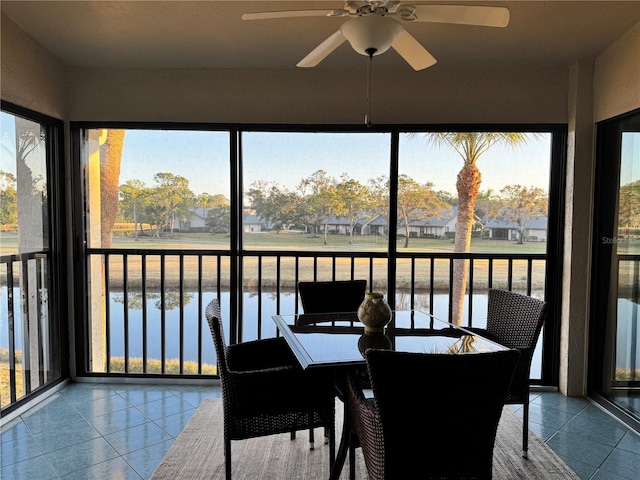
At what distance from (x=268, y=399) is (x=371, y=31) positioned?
169 centimetres

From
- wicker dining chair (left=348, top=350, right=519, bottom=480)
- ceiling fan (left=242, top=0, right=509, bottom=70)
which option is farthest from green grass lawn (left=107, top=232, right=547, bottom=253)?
wicker dining chair (left=348, top=350, right=519, bottom=480)

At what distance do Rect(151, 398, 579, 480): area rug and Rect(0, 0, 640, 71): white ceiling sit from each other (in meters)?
2.56

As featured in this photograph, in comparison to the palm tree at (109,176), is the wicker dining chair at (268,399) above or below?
below

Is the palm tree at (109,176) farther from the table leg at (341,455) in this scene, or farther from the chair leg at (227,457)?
the table leg at (341,455)

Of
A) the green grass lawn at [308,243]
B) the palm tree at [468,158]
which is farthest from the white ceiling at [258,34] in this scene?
the green grass lawn at [308,243]

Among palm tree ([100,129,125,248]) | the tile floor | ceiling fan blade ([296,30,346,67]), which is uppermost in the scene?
ceiling fan blade ([296,30,346,67])

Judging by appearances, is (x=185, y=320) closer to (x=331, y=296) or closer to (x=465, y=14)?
(x=331, y=296)

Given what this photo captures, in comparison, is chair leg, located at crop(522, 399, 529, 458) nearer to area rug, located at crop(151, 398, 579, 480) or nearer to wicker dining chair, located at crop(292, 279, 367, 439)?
→ area rug, located at crop(151, 398, 579, 480)

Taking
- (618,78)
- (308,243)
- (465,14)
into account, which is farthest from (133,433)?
(618,78)

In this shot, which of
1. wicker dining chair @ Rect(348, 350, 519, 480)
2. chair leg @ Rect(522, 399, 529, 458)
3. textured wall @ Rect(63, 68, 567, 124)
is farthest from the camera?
textured wall @ Rect(63, 68, 567, 124)

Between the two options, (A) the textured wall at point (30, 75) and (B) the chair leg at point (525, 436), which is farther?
(A) the textured wall at point (30, 75)

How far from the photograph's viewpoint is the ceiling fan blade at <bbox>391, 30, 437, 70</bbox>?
6.87ft

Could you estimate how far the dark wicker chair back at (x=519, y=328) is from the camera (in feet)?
7.96

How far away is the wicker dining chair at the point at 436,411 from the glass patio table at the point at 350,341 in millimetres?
358
